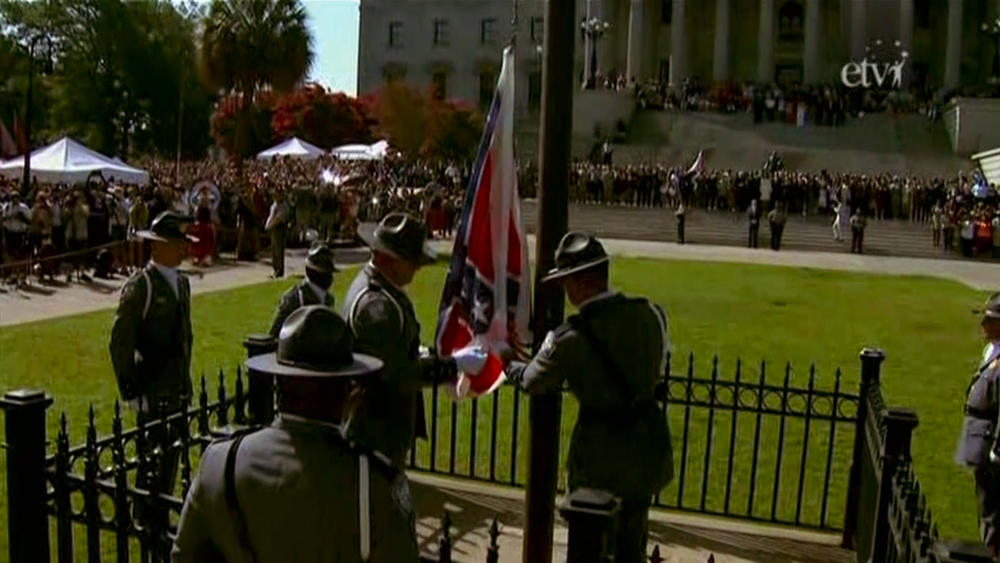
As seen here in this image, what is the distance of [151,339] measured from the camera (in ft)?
21.6

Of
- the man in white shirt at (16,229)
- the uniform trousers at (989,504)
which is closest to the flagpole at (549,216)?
the uniform trousers at (989,504)

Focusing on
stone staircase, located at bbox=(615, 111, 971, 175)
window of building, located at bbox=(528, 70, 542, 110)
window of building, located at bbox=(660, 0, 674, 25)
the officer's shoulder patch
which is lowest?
the officer's shoulder patch

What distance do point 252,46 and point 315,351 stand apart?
109ft

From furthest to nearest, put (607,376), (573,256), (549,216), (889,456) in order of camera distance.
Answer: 1. (889,456)
2. (607,376)
3. (573,256)
4. (549,216)

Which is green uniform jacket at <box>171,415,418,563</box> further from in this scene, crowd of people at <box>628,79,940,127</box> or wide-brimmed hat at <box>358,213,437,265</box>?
crowd of people at <box>628,79,940,127</box>

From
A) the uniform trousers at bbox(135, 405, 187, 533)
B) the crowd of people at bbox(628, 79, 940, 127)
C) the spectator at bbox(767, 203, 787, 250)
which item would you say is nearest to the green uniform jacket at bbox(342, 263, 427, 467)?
the uniform trousers at bbox(135, 405, 187, 533)

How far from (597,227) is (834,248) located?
26.4 ft

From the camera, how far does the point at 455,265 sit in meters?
5.50

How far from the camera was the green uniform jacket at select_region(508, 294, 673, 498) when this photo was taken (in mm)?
4816

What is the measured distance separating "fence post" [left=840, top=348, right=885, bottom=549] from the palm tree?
2899 cm

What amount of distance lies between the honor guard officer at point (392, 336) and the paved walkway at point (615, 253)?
11781 millimetres

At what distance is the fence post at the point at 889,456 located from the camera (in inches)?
201

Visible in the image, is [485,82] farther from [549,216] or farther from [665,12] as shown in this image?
[549,216]

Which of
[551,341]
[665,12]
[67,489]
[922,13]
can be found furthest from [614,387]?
[922,13]
